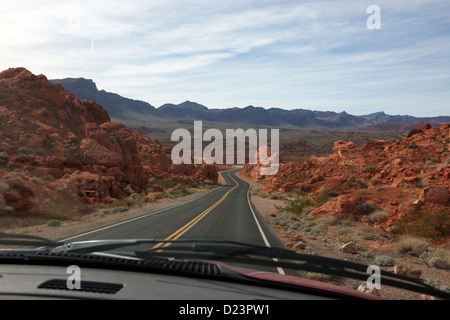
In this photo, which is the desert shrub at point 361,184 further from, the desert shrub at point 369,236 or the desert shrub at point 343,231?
the desert shrub at point 369,236

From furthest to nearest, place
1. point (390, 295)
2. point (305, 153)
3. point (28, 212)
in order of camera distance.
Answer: point (305, 153)
point (28, 212)
point (390, 295)

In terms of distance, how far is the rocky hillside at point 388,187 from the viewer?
507 inches

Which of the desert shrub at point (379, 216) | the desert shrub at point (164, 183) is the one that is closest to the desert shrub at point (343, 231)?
the desert shrub at point (379, 216)

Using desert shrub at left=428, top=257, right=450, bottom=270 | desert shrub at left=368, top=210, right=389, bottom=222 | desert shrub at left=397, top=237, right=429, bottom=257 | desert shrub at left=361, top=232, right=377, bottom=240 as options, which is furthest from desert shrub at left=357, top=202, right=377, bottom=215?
desert shrub at left=428, top=257, right=450, bottom=270

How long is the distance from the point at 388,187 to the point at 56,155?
Answer: 989 inches

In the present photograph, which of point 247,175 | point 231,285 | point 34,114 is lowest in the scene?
point 247,175

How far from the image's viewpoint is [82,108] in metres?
34.6

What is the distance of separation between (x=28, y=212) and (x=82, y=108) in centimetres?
2124

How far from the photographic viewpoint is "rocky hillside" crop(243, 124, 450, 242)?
12.9m

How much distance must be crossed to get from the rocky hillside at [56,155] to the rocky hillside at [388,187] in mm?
15035

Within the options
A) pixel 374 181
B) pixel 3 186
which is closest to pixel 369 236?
pixel 374 181

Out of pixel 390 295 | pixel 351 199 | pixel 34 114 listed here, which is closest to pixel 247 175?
pixel 34 114
